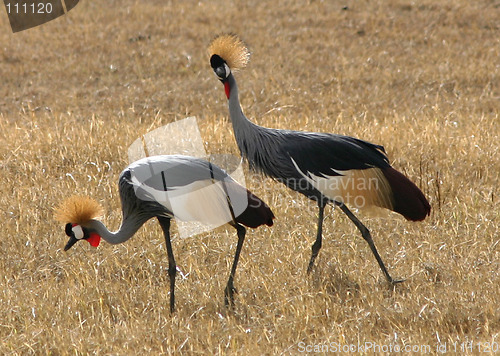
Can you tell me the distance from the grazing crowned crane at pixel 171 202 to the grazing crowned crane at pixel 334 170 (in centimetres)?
52

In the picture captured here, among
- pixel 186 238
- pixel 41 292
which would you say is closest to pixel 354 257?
pixel 186 238

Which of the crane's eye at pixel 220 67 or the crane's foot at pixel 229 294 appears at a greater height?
the crane's eye at pixel 220 67

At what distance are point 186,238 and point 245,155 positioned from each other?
0.81 metres

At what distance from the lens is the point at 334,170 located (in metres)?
4.85

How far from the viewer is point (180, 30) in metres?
12.6

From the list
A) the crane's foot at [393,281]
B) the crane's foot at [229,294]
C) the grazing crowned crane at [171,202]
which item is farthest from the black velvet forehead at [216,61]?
the crane's foot at [393,281]

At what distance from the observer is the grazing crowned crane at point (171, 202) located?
14.4ft

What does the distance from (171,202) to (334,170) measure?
3.79ft

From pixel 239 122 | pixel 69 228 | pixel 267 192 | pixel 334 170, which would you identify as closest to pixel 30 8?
pixel 267 192

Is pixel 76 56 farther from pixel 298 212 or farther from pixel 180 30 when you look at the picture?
pixel 298 212

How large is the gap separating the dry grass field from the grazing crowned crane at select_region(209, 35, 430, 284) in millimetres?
405

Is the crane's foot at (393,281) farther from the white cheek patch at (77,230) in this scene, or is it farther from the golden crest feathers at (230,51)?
the white cheek patch at (77,230)

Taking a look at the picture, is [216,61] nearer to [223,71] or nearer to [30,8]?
[223,71]

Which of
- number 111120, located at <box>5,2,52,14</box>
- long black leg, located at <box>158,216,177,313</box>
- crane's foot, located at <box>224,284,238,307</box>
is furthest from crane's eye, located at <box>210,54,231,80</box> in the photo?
number 111120, located at <box>5,2,52,14</box>
